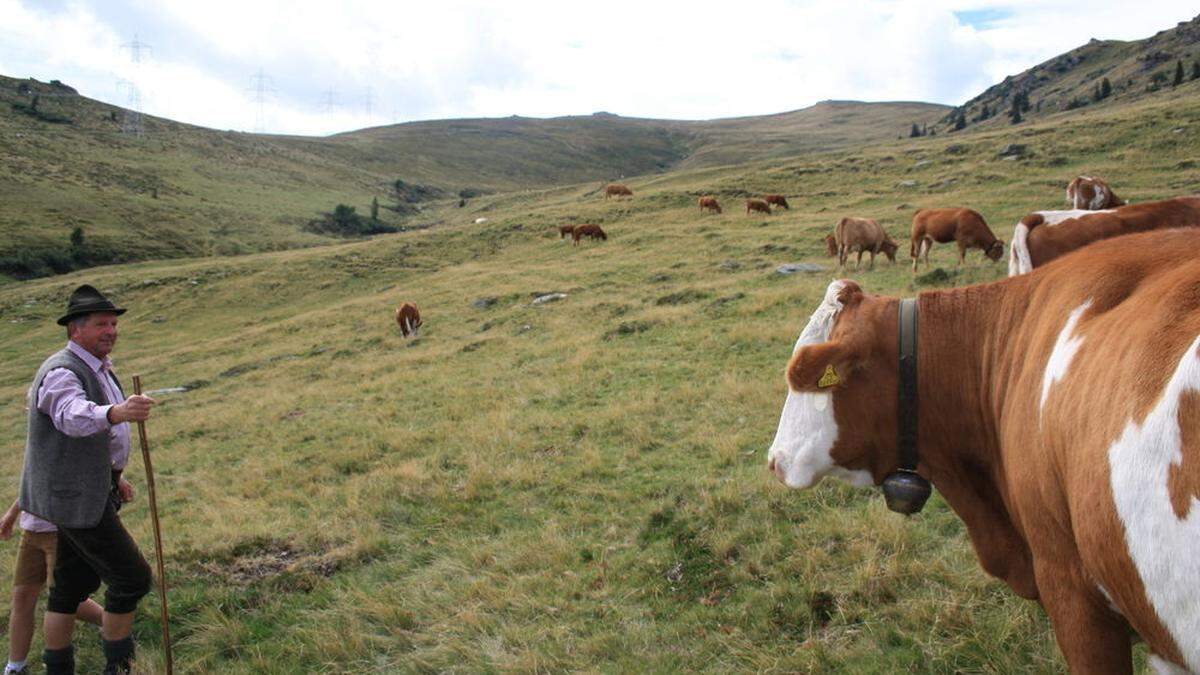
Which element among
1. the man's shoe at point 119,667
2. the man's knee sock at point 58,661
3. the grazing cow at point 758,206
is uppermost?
→ the grazing cow at point 758,206

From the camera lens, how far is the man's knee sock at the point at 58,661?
4930mm

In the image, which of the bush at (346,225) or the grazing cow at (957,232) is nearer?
the grazing cow at (957,232)

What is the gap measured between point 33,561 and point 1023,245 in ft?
38.3

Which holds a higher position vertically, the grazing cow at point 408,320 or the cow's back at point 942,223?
the cow's back at point 942,223

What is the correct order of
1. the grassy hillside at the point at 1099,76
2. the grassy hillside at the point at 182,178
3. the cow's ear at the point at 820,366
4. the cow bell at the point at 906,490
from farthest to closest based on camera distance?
the grassy hillside at the point at 1099,76, the grassy hillside at the point at 182,178, the cow bell at the point at 906,490, the cow's ear at the point at 820,366

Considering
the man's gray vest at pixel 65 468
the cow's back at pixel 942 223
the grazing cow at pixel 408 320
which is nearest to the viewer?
the man's gray vest at pixel 65 468

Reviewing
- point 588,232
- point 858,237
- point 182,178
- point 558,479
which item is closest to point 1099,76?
point 588,232

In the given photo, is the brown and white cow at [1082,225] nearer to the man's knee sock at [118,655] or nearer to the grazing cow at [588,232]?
the man's knee sock at [118,655]

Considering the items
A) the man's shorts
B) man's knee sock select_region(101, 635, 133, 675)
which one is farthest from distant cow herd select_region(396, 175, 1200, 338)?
the man's shorts

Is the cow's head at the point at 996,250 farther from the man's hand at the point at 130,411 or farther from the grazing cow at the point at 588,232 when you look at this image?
the grazing cow at the point at 588,232

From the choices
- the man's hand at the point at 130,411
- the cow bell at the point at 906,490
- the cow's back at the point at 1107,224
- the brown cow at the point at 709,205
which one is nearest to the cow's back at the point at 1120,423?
the cow bell at the point at 906,490

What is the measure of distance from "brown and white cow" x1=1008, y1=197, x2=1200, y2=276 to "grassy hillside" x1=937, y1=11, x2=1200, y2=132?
63251 millimetres

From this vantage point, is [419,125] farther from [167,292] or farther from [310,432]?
[310,432]

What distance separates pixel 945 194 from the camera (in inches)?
1156
